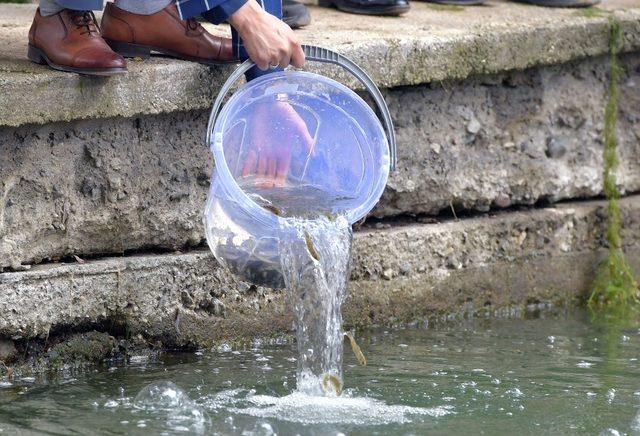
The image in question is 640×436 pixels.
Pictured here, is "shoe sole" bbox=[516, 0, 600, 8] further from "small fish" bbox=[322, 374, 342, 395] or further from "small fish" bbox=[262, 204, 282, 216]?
"small fish" bbox=[322, 374, 342, 395]

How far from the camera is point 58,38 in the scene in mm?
3340

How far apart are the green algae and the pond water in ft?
1.46

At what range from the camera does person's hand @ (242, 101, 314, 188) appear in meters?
3.44

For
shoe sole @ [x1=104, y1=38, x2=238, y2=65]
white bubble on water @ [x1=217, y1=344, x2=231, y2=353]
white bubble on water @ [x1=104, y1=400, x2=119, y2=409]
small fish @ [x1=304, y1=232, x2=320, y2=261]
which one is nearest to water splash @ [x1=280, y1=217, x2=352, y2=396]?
small fish @ [x1=304, y1=232, x2=320, y2=261]

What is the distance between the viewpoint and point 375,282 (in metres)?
4.02

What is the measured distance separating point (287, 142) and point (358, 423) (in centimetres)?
82

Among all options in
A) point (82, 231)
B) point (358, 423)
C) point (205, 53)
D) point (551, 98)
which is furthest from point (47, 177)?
point (551, 98)

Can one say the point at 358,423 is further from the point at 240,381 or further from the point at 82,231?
the point at 82,231

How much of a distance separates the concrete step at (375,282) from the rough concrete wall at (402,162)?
0.23 ft

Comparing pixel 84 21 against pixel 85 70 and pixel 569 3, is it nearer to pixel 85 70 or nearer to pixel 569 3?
pixel 85 70

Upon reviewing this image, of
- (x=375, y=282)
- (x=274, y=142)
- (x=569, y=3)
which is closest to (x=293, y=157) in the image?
(x=274, y=142)

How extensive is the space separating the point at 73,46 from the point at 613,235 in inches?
81.5

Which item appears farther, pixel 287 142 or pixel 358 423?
pixel 287 142

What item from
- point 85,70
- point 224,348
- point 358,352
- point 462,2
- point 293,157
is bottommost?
point 224,348
